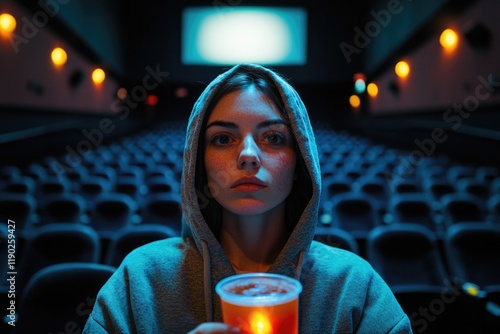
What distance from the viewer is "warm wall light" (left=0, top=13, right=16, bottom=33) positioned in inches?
335

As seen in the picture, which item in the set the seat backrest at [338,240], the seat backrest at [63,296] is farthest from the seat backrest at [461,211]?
the seat backrest at [63,296]

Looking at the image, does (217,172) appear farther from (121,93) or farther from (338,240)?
(121,93)

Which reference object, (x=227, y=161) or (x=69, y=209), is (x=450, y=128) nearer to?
(x=69, y=209)

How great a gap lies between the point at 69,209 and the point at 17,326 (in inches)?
119

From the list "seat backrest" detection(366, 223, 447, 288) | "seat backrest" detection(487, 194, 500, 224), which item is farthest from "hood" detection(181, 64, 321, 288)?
"seat backrest" detection(487, 194, 500, 224)

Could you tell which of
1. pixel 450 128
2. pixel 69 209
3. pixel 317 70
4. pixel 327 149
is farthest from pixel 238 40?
pixel 69 209

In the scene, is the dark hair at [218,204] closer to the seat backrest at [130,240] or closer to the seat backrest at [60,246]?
the seat backrest at [130,240]

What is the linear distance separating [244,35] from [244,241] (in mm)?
20384

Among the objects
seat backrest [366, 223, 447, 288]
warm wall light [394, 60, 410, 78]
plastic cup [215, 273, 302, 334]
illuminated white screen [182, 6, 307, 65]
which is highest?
illuminated white screen [182, 6, 307, 65]

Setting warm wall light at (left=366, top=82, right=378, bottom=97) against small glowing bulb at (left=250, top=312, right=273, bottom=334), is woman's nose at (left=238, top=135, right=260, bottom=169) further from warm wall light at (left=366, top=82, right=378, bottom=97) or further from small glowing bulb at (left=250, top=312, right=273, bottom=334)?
warm wall light at (left=366, top=82, right=378, bottom=97)

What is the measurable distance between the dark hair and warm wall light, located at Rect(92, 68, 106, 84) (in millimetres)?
15524

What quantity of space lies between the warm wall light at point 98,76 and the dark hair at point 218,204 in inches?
611

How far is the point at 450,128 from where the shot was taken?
425 inches

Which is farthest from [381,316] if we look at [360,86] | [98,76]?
[360,86]
